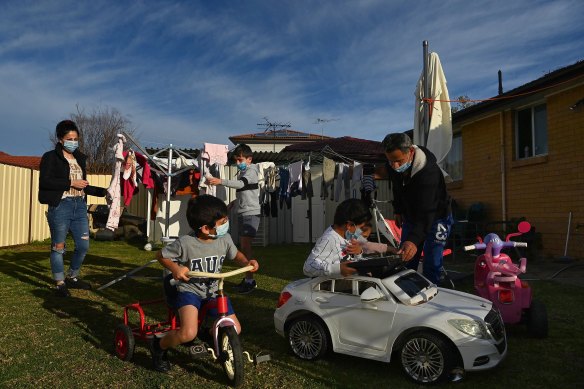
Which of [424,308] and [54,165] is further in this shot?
[54,165]

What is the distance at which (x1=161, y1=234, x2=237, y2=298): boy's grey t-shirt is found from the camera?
3.22 m

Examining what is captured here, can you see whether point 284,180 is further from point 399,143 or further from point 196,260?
point 196,260

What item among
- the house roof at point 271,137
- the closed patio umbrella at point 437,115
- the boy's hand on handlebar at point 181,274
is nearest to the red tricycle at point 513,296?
the boy's hand on handlebar at point 181,274

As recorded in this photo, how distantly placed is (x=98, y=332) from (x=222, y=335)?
168 centimetres

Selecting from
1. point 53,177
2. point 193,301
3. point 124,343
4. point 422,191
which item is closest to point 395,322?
point 422,191

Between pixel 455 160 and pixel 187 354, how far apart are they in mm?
10476

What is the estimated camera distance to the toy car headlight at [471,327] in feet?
9.42

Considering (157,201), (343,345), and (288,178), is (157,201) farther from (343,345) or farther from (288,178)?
(343,345)

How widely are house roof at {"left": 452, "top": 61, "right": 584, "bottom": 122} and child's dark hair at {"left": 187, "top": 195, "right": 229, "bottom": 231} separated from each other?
7.16 meters

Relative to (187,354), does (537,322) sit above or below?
above

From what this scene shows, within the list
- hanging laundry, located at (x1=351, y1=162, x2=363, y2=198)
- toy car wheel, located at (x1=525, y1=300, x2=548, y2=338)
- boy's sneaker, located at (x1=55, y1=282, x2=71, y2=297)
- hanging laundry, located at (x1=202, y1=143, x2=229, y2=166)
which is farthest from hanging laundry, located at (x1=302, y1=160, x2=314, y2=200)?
toy car wheel, located at (x1=525, y1=300, x2=548, y2=338)

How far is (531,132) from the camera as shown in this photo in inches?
384

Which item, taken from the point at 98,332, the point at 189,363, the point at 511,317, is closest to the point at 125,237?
the point at 98,332

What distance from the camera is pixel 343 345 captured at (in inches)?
128
